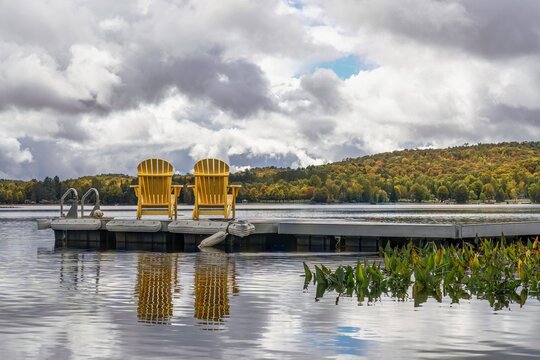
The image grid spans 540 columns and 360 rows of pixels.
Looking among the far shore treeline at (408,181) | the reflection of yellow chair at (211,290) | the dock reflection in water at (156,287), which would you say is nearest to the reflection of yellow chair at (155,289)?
the dock reflection in water at (156,287)

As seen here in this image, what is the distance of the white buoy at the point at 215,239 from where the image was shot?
19.8m

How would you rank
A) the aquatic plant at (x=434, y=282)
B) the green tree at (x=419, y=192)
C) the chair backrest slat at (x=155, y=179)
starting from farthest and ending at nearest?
1. the green tree at (x=419, y=192)
2. the chair backrest slat at (x=155, y=179)
3. the aquatic plant at (x=434, y=282)

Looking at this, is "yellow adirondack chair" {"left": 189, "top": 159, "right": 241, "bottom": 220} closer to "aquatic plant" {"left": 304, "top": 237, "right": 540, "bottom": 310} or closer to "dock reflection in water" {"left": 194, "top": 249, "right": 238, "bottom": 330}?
"dock reflection in water" {"left": 194, "top": 249, "right": 238, "bottom": 330}

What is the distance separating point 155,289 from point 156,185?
10.5 metres

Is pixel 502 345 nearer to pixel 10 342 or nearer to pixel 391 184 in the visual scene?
pixel 10 342

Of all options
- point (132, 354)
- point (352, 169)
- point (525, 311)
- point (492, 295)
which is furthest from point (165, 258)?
point (352, 169)

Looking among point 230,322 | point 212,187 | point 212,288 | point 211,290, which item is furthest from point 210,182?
point 230,322

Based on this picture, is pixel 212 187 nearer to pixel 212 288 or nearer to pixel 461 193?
pixel 212 288

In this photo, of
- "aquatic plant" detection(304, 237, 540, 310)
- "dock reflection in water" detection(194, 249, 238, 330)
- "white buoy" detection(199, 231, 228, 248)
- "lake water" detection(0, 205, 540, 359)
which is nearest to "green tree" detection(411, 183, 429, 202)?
"white buoy" detection(199, 231, 228, 248)

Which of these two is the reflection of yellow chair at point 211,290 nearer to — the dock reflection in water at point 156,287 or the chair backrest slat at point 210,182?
the dock reflection in water at point 156,287

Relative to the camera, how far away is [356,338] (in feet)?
23.9

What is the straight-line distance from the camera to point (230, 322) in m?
8.07

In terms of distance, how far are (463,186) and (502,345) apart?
286 feet

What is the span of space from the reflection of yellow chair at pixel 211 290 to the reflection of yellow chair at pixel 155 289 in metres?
0.32
